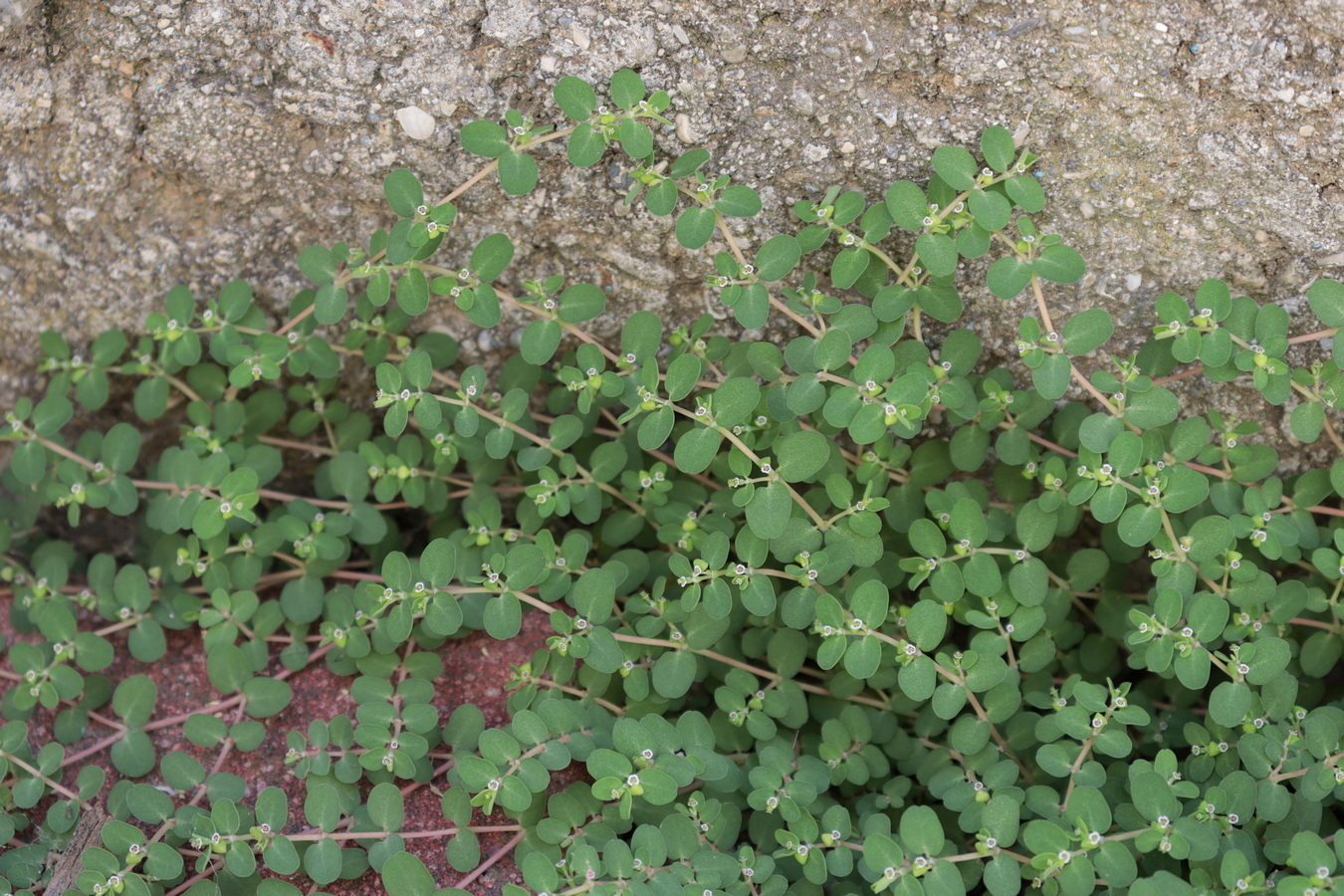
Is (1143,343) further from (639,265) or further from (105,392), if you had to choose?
(105,392)

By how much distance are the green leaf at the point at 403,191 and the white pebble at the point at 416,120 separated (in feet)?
0.57

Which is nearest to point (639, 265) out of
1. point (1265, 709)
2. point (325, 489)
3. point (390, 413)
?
point (390, 413)

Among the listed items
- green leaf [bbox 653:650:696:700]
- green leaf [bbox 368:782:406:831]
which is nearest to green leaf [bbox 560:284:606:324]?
green leaf [bbox 653:650:696:700]

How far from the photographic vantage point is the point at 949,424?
3.19 metres

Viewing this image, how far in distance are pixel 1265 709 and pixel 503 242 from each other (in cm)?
224

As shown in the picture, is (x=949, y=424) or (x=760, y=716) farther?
(x=949, y=424)

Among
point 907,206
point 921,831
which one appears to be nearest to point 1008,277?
point 907,206

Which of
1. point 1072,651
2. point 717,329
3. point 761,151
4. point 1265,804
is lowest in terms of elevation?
point 1072,651

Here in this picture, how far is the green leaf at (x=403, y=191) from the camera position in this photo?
279 cm

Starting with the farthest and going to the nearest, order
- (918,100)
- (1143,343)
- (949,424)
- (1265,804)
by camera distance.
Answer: (949,424) → (1143,343) → (918,100) → (1265,804)

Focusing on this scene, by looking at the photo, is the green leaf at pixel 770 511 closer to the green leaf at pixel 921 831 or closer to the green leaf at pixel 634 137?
the green leaf at pixel 921 831

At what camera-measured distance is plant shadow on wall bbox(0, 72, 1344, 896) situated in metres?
2.56

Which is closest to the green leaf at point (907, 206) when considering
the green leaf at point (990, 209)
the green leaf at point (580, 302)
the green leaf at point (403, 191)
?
the green leaf at point (990, 209)

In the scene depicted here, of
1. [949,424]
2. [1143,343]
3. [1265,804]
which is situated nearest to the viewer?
[1265,804]
